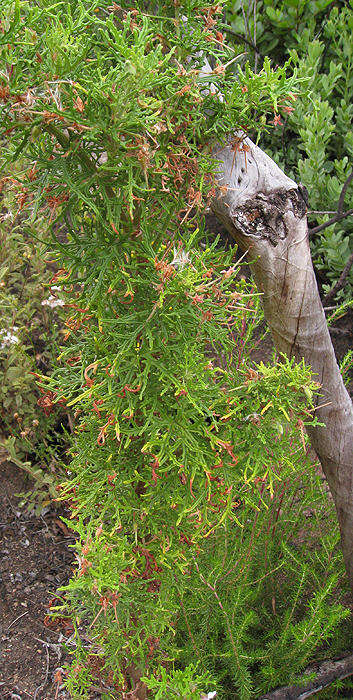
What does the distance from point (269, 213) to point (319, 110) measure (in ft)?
6.08

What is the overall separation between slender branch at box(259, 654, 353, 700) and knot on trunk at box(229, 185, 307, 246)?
138 cm

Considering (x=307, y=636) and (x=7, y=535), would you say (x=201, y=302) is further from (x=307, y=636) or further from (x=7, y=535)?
(x=7, y=535)

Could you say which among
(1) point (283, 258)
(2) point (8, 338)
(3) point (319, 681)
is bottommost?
(3) point (319, 681)

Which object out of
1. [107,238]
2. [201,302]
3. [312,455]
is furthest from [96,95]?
[312,455]

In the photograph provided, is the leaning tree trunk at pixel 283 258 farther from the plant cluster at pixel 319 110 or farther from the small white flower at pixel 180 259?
the plant cluster at pixel 319 110

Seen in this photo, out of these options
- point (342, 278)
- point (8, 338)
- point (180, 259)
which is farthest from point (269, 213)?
point (342, 278)

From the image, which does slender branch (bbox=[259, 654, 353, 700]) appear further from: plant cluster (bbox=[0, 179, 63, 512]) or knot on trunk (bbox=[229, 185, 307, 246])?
knot on trunk (bbox=[229, 185, 307, 246])

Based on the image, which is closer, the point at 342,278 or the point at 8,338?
the point at 8,338

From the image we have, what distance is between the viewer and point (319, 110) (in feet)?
9.84

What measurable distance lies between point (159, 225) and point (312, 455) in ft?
5.07

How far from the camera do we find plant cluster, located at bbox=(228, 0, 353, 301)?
10.2 ft

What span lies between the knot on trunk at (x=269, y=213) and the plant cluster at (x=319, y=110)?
156 cm

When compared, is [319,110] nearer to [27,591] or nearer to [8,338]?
[8,338]

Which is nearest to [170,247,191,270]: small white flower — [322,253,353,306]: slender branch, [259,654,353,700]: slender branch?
[259,654,353,700]: slender branch
